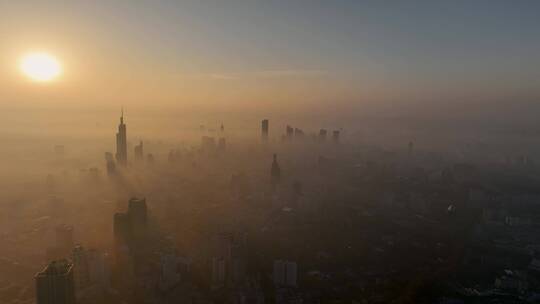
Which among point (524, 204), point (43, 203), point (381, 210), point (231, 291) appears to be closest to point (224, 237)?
point (231, 291)

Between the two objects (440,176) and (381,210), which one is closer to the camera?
(381,210)

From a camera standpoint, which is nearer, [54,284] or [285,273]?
[54,284]

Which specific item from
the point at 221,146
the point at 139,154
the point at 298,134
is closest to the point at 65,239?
the point at 139,154

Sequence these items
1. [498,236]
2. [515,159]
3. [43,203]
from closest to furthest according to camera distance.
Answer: [498,236] → [43,203] → [515,159]

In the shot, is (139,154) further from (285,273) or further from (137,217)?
(285,273)

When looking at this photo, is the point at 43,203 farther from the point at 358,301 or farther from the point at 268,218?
the point at 358,301

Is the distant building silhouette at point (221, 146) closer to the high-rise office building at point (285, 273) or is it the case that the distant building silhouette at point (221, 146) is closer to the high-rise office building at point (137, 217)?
the high-rise office building at point (137, 217)

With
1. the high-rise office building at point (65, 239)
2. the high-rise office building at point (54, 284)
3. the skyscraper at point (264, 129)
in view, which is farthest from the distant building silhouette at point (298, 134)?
the high-rise office building at point (54, 284)

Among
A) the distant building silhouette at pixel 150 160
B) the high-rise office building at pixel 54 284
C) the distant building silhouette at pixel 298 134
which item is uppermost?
the distant building silhouette at pixel 298 134
